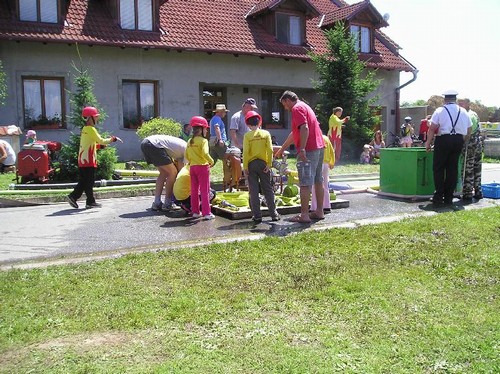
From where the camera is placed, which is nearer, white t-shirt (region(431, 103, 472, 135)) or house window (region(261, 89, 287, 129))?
white t-shirt (region(431, 103, 472, 135))

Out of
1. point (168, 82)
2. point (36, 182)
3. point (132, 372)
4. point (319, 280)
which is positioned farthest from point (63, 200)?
point (168, 82)

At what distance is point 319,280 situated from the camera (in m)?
5.01

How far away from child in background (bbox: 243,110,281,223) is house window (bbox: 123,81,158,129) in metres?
12.9

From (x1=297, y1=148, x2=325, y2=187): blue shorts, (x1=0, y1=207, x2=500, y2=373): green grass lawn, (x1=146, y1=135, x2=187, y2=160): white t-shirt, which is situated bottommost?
(x1=0, y1=207, x2=500, y2=373): green grass lawn

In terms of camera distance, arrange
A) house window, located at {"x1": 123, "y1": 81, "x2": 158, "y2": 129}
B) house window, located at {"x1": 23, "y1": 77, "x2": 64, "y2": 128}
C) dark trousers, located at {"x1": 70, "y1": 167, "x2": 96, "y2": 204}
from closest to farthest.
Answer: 1. dark trousers, located at {"x1": 70, "y1": 167, "x2": 96, "y2": 204}
2. house window, located at {"x1": 23, "y1": 77, "x2": 64, "y2": 128}
3. house window, located at {"x1": 123, "y1": 81, "x2": 158, "y2": 129}

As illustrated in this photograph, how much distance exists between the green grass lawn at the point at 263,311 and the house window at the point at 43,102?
14.4 m

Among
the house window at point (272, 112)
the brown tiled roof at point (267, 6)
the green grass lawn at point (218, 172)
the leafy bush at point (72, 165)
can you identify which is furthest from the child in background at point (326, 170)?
the brown tiled roof at point (267, 6)

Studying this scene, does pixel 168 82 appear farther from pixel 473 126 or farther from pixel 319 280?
pixel 319 280

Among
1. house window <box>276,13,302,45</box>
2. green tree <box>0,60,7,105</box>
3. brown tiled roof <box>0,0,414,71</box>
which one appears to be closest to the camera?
A: green tree <box>0,60,7,105</box>

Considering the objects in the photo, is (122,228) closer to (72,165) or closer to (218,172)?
(72,165)

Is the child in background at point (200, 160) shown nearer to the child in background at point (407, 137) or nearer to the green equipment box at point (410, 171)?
the green equipment box at point (410, 171)

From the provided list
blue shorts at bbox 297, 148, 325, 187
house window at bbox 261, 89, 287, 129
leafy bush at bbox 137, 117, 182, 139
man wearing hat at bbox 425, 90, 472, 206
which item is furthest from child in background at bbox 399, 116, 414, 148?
blue shorts at bbox 297, 148, 325, 187

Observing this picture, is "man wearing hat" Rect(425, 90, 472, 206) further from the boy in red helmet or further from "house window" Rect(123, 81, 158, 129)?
"house window" Rect(123, 81, 158, 129)

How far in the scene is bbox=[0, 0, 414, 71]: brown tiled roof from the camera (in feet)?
59.4
